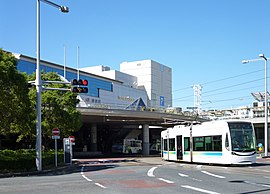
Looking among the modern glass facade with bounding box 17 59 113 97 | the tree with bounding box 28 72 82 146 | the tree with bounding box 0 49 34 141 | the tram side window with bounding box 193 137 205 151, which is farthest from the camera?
the modern glass facade with bounding box 17 59 113 97

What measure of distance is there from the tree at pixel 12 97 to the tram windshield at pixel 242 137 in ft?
46.0

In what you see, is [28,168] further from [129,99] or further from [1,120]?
[129,99]

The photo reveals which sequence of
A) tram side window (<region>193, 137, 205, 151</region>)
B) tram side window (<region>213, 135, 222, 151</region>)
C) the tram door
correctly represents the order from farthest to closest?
the tram door → tram side window (<region>193, 137, 205, 151</region>) → tram side window (<region>213, 135, 222, 151</region>)

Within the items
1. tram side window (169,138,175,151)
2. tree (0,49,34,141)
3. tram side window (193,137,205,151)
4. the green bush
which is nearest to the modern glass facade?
tram side window (169,138,175,151)

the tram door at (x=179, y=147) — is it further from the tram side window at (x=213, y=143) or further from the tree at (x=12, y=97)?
the tree at (x=12, y=97)

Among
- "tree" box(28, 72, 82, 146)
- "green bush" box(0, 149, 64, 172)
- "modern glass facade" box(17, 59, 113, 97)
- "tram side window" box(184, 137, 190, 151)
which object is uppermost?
"modern glass facade" box(17, 59, 113, 97)

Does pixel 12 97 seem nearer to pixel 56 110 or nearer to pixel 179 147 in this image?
pixel 56 110

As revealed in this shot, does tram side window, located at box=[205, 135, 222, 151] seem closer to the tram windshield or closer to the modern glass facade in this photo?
the tram windshield

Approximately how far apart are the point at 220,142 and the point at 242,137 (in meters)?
1.58

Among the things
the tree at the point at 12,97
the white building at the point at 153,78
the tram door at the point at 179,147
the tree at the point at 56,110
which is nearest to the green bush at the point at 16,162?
the tree at the point at 12,97

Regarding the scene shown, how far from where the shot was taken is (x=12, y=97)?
79.0ft

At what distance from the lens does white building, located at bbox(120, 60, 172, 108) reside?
376 ft

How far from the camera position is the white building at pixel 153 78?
376ft

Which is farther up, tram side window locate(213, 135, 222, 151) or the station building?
the station building
